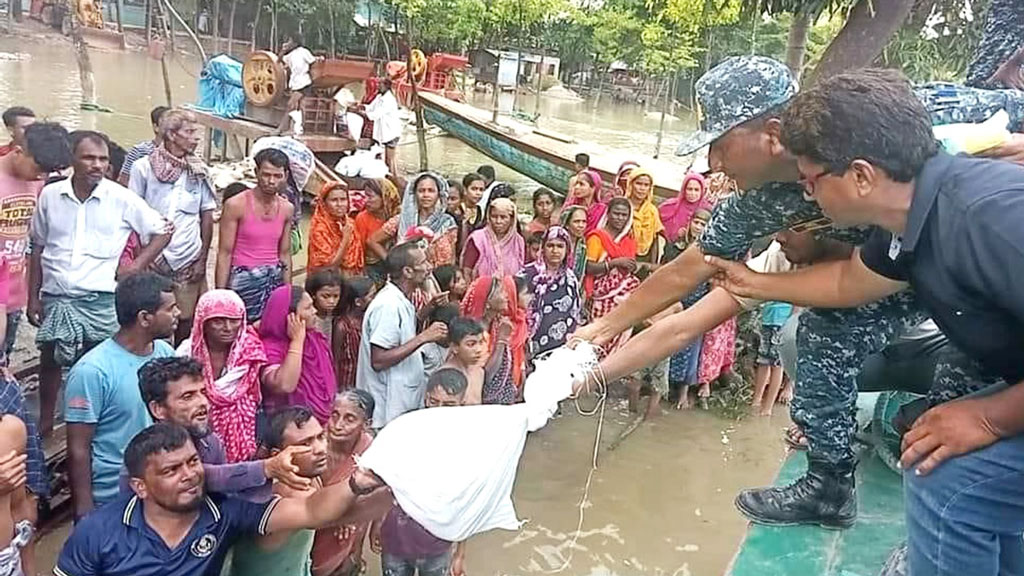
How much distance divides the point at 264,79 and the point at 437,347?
7.22 meters

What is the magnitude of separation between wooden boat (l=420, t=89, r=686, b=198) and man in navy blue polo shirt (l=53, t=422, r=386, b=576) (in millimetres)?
7610

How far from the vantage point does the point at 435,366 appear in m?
3.94

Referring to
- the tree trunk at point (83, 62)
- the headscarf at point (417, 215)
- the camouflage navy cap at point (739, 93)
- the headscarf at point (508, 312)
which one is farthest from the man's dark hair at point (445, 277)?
the tree trunk at point (83, 62)

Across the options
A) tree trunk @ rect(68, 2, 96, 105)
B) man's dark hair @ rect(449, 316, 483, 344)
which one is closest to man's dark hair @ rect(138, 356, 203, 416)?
man's dark hair @ rect(449, 316, 483, 344)

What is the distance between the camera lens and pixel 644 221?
19.2 ft

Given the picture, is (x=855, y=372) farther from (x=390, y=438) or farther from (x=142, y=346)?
(x=142, y=346)

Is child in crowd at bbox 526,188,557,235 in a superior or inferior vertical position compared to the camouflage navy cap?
inferior

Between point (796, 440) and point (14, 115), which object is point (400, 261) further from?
point (14, 115)

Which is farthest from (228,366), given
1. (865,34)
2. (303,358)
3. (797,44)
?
(797,44)

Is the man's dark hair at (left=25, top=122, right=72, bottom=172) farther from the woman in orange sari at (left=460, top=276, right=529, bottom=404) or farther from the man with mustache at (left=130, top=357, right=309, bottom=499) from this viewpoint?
the woman in orange sari at (left=460, top=276, right=529, bottom=404)

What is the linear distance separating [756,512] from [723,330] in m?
3.31

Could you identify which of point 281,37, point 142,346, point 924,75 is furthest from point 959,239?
point 281,37

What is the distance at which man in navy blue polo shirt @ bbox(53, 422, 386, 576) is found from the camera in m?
2.00

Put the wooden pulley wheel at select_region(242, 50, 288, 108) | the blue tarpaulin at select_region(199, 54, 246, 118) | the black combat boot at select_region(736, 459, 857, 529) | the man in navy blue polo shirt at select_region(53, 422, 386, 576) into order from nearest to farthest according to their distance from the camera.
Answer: the man in navy blue polo shirt at select_region(53, 422, 386, 576) < the black combat boot at select_region(736, 459, 857, 529) < the wooden pulley wheel at select_region(242, 50, 288, 108) < the blue tarpaulin at select_region(199, 54, 246, 118)
